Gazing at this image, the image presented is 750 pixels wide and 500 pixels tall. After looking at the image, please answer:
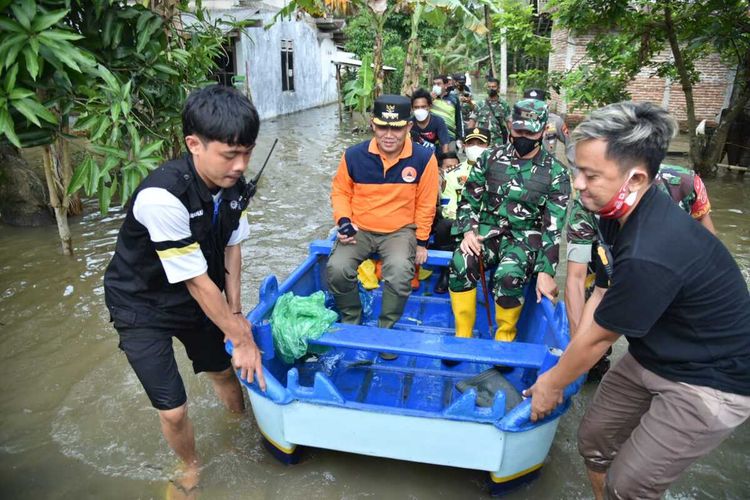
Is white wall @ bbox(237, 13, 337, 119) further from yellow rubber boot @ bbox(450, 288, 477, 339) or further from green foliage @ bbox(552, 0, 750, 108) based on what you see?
yellow rubber boot @ bbox(450, 288, 477, 339)

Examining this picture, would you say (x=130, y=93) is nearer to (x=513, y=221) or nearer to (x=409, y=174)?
(x=409, y=174)

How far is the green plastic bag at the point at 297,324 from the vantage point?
270 centimetres

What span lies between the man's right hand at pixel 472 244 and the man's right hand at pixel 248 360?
1532 mm

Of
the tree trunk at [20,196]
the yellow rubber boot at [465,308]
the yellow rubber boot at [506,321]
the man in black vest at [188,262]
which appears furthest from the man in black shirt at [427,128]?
the tree trunk at [20,196]

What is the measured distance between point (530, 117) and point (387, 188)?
1036 millimetres

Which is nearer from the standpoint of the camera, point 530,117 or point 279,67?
point 530,117

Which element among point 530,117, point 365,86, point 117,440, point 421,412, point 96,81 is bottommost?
point 117,440

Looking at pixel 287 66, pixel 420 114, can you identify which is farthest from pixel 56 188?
pixel 287 66

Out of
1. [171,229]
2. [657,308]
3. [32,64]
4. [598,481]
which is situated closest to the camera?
[657,308]

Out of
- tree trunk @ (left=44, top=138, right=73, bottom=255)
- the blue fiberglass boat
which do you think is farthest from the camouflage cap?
tree trunk @ (left=44, top=138, right=73, bottom=255)

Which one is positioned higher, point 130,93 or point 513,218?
point 130,93

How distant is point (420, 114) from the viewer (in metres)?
6.13

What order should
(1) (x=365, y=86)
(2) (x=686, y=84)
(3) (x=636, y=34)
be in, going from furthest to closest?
(1) (x=365, y=86) → (2) (x=686, y=84) → (3) (x=636, y=34)

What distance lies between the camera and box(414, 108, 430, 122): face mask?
20.1 feet
